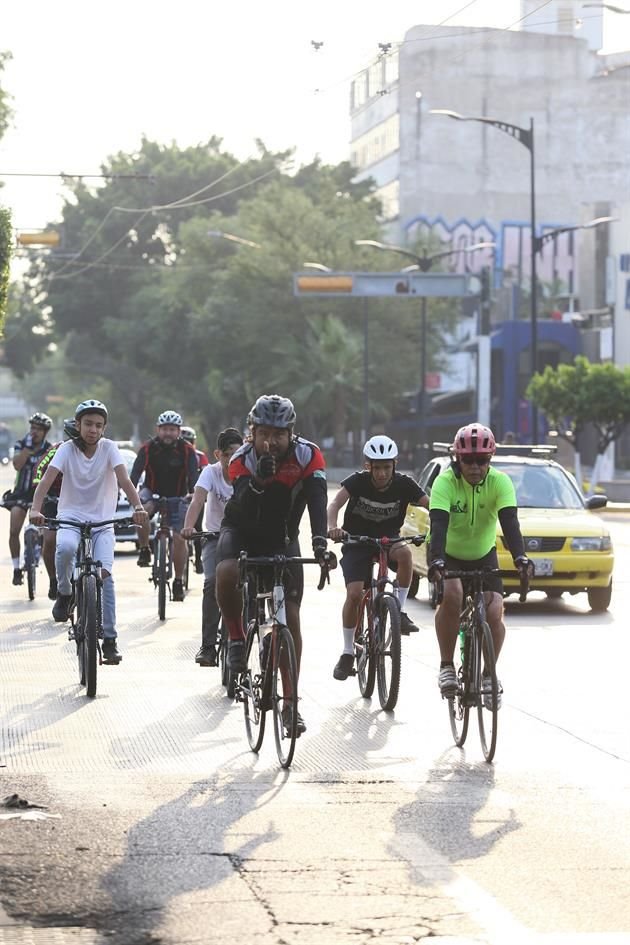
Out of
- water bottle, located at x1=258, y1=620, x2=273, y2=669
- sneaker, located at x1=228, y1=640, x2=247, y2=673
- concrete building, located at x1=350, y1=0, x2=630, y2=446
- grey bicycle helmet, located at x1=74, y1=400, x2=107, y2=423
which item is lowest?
sneaker, located at x1=228, y1=640, x2=247, y2=673

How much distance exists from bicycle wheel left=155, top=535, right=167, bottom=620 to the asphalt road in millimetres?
3591

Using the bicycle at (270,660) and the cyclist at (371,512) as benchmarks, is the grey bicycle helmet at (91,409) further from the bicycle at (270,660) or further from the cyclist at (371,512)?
the bicycle at (270,660)

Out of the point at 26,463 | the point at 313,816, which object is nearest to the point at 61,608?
the point at 313,816

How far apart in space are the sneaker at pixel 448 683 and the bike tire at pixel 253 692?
94 cm

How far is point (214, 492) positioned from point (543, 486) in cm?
734

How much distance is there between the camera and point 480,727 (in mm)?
9273

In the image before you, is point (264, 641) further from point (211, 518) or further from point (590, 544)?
point (590, 544)

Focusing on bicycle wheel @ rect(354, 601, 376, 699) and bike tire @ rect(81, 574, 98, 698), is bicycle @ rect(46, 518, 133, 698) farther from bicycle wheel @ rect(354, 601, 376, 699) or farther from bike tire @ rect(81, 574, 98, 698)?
bicycle wheel @ rect(354, 601, 376, 699)

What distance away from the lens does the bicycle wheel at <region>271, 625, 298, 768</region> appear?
877 centimetres

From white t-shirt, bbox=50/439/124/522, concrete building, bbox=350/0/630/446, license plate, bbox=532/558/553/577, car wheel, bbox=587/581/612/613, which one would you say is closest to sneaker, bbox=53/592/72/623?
white t-shirt, bbox=50/439/124/522

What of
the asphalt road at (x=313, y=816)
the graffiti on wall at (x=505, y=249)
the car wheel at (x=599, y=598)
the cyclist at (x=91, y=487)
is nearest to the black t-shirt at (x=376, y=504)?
the asphalt road at (x=313, y=816)

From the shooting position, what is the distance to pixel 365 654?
38.1ft

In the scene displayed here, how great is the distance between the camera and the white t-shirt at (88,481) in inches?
482

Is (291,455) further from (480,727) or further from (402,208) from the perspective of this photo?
(402,208)
